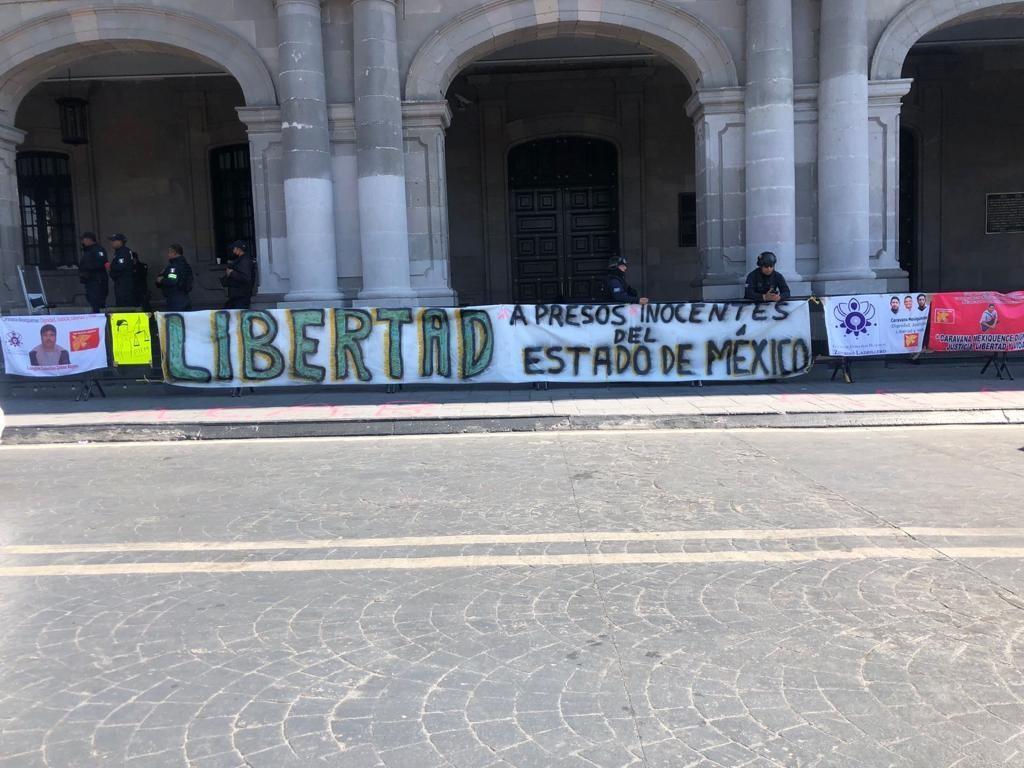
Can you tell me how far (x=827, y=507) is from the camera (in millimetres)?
5539

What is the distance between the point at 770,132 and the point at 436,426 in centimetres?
→ 746

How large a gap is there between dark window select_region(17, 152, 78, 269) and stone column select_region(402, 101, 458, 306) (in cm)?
945

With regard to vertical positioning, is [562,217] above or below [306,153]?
below

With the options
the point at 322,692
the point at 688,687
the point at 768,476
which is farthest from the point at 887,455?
the point at 322,692

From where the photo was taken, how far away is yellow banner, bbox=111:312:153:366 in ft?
37.4

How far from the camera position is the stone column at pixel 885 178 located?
1299 cm

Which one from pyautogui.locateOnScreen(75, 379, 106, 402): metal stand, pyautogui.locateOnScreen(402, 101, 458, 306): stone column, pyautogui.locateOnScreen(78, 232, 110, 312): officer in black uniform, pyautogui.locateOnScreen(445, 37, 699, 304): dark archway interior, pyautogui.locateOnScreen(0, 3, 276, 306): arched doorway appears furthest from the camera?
pyautogui.locateOnScreen(0, 3, 276, 306): arched doorway

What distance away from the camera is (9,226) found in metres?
13.9

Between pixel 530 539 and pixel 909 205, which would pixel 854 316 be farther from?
pixel 909 205

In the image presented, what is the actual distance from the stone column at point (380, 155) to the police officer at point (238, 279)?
6.35ft

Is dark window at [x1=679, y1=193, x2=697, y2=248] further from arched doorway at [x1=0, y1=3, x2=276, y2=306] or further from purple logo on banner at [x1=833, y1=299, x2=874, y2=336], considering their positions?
arched doorway at [x1=0, y1=3, x2=276, y2=306]

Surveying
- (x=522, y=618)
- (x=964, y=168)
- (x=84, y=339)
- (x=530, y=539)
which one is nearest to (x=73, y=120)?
(x=84, y=339)

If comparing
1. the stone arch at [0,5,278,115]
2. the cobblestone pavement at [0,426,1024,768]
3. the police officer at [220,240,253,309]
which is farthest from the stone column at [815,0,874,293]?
the police officer at [220,240,253,309]

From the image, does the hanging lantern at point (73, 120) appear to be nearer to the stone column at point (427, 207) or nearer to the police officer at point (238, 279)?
the police officer at point (238, 279)
